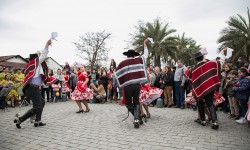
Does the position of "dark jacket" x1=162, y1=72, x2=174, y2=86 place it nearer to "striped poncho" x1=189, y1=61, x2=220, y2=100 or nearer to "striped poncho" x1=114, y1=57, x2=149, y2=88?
"striped poncho" x1=189, y1=61, x2=220, y2=100

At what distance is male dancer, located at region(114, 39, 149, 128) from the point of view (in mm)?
6258

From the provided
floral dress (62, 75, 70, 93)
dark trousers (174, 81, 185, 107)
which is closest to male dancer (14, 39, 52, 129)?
dark trousers (174, 81, 185, 107)

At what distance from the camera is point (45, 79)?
261 inches

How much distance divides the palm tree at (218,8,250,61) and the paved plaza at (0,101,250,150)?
52.4ft

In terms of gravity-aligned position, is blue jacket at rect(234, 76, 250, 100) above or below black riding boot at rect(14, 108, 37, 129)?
above

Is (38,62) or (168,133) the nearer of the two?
(168,133)

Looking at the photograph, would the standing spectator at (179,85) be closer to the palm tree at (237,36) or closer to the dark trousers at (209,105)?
the dark trousers at (209,105)

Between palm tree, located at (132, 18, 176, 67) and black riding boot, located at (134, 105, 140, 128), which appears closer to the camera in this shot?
black riding boot, located at (134, 105, 140, 128)

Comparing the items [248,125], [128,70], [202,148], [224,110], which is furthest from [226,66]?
[202,148]

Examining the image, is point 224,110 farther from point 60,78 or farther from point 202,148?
point 60,78

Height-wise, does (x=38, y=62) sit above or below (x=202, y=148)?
above

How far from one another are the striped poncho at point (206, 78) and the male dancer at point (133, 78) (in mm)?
1444

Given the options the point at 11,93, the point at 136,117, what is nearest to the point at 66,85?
the point at 11,93

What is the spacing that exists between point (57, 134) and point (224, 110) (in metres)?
6.26
